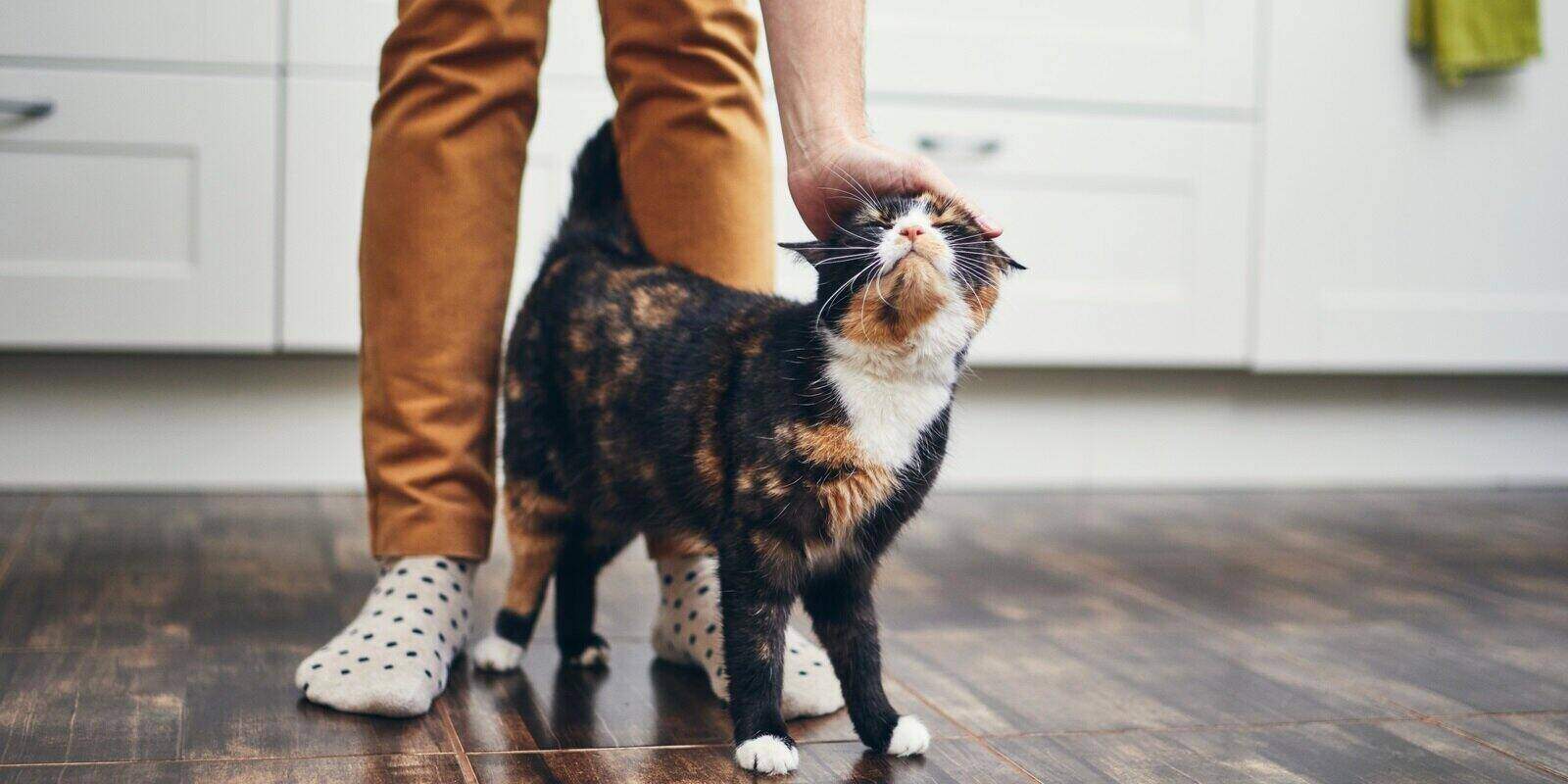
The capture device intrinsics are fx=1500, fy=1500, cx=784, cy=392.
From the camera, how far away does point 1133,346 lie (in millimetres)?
2322

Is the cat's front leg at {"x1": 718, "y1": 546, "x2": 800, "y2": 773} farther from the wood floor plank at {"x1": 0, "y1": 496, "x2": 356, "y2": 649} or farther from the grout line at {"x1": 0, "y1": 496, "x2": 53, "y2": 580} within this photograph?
the grout line at {"x1": 0, "y1": 496, "x2": 53, "y2": 580}

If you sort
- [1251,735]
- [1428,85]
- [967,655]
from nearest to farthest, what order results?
[1251,735] → [967,655] → [1428,85]

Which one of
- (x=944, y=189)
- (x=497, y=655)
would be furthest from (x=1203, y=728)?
(x=497, y=655)

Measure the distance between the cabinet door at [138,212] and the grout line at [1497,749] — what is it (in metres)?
1.56

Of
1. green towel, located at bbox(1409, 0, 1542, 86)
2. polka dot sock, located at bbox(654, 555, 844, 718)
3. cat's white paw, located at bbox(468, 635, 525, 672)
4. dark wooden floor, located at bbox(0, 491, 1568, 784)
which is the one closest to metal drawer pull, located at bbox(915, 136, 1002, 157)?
dark wooden floor, located at bbox(0, 491, 1568, 784)

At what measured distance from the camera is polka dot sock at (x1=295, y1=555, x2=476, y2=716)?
105cm

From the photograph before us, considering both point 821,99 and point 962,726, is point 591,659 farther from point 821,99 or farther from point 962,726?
point 821,99

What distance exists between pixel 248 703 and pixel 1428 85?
207 cm

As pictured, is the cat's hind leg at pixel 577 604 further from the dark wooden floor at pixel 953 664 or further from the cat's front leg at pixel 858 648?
the cat's front leg at pixel 858 648

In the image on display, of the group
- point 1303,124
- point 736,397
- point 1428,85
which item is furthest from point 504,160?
point 1428,85

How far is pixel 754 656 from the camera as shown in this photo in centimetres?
95

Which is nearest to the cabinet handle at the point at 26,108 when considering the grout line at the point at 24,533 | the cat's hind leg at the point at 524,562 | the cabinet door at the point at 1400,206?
the grout line at the point at 24,533

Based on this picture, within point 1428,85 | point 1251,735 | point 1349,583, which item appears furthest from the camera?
point 1428,85

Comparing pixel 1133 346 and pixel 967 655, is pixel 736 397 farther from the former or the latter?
pixel 1133 346
